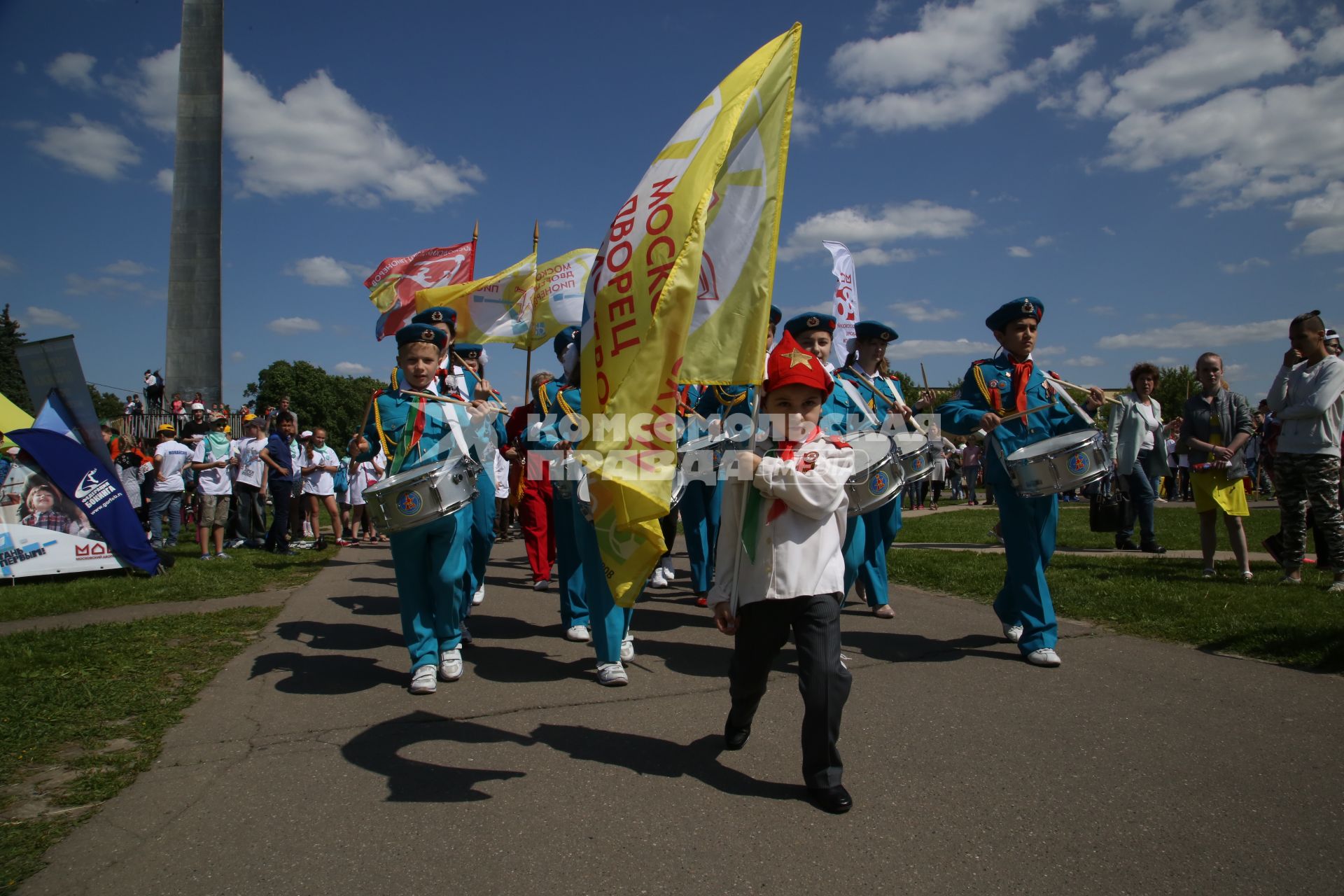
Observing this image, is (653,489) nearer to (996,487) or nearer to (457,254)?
(996,487)

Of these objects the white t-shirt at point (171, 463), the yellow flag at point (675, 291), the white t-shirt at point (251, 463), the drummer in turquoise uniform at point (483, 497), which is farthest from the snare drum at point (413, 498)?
the white t-shirt at point (171, 463)

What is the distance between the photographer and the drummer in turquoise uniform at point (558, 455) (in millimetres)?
A: 5325

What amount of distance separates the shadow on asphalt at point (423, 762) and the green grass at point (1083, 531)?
9065mm

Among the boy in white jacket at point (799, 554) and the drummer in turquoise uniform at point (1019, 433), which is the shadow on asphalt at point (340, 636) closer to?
the boy in white jacket at point (799, 554)

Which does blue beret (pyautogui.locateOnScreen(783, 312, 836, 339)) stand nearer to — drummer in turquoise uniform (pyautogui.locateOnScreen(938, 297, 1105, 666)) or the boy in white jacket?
drummer in turquoise uniform (pyautogui.locateOnScreen(938, 297, 1105, 666))

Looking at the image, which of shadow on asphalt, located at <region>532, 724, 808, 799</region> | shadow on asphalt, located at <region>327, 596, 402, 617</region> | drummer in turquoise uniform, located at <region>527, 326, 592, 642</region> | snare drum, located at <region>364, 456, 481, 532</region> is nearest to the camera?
shadow on asphalt, located at <region>532, 724, 808, 799</region>

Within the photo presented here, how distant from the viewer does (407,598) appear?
480cm

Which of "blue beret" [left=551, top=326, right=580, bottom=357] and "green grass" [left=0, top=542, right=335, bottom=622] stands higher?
"blue beret" [left=551, top=326, right=580, bottom=357]

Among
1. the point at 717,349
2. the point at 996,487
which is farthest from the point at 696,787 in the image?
the point at 996,487

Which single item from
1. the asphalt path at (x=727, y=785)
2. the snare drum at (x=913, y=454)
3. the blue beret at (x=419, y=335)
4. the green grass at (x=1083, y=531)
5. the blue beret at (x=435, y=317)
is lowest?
the asphalt path at (x=727, y=785)

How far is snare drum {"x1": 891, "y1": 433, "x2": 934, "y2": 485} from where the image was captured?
5.27 meters

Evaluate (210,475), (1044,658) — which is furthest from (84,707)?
(210,475)

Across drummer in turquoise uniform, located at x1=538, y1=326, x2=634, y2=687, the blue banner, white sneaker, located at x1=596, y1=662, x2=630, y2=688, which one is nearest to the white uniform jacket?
drummer in turquoise uniform, located at x1=538, y1=326, x2=634, y2=687

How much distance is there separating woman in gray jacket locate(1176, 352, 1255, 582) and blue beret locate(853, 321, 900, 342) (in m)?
3.68
